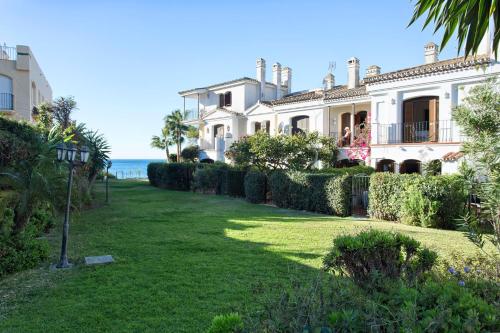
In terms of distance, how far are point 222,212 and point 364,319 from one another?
1350 centimetres

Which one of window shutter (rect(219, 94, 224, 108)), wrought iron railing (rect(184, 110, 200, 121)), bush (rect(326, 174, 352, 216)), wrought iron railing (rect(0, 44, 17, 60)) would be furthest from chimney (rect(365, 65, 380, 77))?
wrought iron railing (rect(0, 44, 17, 60))

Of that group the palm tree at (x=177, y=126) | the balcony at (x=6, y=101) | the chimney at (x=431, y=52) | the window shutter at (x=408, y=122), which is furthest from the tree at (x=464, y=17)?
the palm tree at (x=177, y=126)

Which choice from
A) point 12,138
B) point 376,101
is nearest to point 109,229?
point 12,138

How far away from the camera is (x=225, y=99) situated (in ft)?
124

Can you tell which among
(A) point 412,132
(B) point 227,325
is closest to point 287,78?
(A) point 412,132

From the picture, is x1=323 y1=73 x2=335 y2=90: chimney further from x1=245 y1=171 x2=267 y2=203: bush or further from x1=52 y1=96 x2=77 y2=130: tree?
x1=52 y1=96 x2=77 y2=130: tree

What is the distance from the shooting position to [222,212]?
1593 cm

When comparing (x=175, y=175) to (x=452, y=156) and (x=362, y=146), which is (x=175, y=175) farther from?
(x=452, y=156)

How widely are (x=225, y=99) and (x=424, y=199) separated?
2780 cm

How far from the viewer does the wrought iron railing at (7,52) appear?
92.5ft

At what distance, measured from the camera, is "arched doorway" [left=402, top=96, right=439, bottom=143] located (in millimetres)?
20516

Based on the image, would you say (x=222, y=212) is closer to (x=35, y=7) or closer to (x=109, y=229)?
(x=109, y=229)

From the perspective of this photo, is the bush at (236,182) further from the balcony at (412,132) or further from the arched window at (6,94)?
the arched window at (6,94)

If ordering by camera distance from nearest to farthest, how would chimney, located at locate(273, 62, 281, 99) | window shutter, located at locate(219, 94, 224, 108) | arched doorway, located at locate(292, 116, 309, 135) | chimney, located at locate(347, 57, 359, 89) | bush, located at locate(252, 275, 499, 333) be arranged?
bush, located at locate(252, 275, 499, 333) → chimney, located at locate(347, 57, 359, 89) → arched doorway, located at locate(292, 116, 309, 135) → chimney, located at locate(273, 62, 281, 99) → window shutter, located at locate(219, 94, 224, 108)
